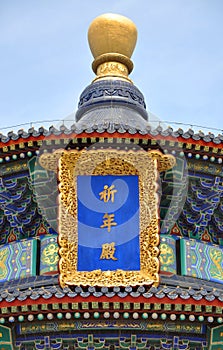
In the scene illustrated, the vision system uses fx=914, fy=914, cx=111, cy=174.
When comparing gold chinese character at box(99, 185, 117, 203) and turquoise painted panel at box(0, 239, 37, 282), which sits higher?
gold chinese character at box(99, 185, 117, 203)

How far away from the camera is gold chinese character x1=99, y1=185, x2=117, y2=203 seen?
661 inches

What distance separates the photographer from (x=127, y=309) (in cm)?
1343

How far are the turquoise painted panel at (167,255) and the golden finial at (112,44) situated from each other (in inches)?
228

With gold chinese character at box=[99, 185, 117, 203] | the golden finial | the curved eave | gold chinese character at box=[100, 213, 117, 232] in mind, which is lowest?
gold chinese character at box=[100, 213, 117, 232]

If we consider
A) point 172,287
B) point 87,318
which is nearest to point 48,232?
point 172,287

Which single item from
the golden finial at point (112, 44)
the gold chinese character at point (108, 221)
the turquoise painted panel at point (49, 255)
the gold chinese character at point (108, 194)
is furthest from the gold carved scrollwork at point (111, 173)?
the golden finial at point (112, 44)

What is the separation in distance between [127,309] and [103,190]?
3.86m

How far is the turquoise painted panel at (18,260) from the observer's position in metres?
17.0

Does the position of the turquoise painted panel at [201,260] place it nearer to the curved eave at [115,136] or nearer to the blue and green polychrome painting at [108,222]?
the blue and green polychrome painting at [108,222]

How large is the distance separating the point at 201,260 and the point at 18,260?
344 centimetres

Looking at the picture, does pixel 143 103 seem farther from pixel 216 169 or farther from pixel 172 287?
pixel 172 287

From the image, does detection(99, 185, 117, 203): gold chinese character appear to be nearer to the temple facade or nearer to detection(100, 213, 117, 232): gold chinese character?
the temple facade

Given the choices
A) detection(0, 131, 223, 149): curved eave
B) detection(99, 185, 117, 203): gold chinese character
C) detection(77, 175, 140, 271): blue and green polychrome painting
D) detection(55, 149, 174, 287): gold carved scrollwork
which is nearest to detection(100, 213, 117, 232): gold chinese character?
detection(77, 175, 140, 271): blue and green polychrome painting

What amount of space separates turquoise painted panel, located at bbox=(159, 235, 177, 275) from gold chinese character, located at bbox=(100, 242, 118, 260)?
1027 mm
